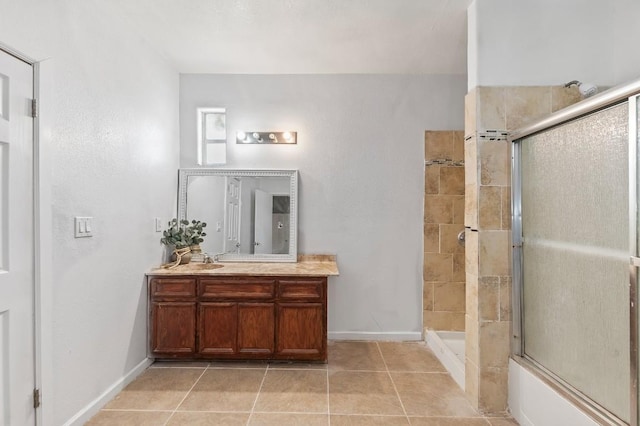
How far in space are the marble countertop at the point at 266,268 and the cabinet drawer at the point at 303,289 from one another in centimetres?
7

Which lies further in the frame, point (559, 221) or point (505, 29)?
point (505, 29)

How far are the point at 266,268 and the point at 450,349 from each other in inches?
66.7

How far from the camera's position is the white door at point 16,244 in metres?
1.58

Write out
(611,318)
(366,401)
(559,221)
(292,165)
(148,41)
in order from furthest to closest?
1. (292,165)
2. (148,41)
3. (366,401)
4. (559,221)
5. (611,318)

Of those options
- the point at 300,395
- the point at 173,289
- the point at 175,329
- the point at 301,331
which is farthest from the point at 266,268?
the point at 300,395

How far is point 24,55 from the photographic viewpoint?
165cm

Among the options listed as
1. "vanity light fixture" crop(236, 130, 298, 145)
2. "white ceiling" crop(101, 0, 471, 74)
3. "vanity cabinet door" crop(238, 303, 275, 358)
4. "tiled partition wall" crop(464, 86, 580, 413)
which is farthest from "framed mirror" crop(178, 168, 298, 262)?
"tiled partition wall" crop(464, 86, 580, 413)

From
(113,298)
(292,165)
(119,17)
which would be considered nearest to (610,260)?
(292,165)

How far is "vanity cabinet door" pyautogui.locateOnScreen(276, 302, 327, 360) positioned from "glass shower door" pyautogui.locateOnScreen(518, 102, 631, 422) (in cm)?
143

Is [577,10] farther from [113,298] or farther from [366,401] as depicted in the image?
[113,298]

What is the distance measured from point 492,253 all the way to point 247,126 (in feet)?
8.04

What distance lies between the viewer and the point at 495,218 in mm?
2141

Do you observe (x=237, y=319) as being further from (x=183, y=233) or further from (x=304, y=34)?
(x=304, y=34)

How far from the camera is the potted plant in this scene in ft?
10.1
